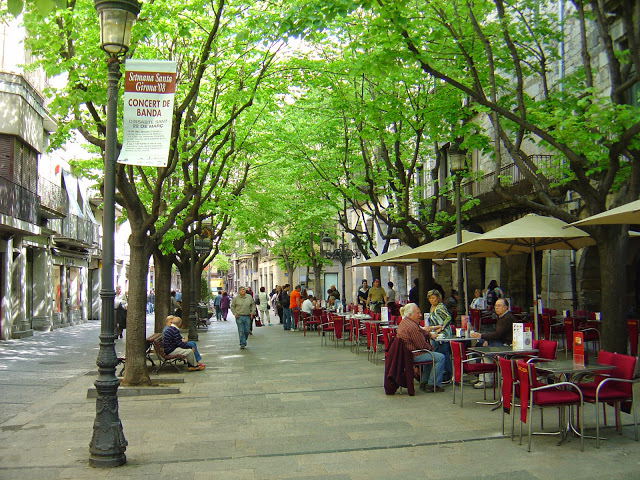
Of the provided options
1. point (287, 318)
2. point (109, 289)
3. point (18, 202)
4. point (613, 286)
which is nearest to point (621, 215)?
point (613, 286)

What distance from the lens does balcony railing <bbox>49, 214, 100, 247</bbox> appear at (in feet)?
91.0

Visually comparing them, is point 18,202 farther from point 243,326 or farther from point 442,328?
point 442,328

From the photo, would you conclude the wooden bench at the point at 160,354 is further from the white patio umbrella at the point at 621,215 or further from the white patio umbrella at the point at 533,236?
the white patio umbrella at the point at 621,215

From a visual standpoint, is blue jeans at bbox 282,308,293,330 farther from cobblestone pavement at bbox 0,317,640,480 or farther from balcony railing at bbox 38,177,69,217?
cobblestone pavement at bbox 0,317,640,480

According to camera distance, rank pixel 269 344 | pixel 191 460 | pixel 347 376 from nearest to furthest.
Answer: pixel 191 460
pixel 347 376
pixel 269 344

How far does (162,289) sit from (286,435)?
43.4ft

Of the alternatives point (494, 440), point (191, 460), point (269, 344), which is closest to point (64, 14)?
point (191, 460)

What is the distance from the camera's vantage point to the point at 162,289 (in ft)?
66.1

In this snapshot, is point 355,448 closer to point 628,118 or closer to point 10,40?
point 628,118

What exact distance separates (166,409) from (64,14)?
632 centimetres

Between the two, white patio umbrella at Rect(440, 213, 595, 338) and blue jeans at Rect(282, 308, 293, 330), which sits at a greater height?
white patio umbrella at Rect(440, 213, 595, 338)

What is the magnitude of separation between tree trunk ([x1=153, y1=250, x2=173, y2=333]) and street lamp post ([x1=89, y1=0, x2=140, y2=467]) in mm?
12496

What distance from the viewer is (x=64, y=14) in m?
10.0

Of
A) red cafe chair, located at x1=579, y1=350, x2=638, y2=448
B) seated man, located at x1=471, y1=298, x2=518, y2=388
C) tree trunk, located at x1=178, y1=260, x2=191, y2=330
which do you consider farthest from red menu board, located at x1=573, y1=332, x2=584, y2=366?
tree trunk, located at x1=178, y1=260, x2=191, y2=330
